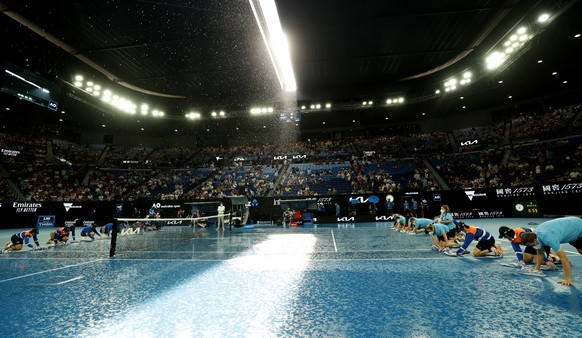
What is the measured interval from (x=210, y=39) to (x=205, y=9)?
10.8 ft

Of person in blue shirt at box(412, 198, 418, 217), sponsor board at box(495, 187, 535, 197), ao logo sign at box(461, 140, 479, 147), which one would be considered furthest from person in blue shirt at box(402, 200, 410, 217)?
ao logo sign at box(461, 140, 479, 147)

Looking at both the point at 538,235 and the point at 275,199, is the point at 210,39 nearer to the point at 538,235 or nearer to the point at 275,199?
the point at 275,199

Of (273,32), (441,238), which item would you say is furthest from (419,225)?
(273,32)

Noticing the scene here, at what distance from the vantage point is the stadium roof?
52.3 ft

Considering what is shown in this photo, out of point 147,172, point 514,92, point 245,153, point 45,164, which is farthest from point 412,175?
point 45,164

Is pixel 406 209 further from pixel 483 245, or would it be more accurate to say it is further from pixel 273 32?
pixel 273 32

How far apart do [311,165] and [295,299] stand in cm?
2819

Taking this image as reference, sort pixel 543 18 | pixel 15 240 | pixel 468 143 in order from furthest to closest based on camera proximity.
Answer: pixel 468 143
pixel 543 18
pixel 15 240

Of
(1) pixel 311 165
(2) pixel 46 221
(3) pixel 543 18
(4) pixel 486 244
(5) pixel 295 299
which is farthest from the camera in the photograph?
(1) pixel 311 165

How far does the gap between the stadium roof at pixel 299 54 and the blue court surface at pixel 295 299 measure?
1366 centimetres

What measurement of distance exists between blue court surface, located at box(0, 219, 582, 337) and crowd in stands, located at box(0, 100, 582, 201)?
18955mm

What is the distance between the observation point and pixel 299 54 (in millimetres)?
21969

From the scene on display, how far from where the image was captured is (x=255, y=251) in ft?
28.8

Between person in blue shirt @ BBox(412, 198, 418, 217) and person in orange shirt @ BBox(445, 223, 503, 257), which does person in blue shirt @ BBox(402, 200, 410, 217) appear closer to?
person in blue shirt @ BBox(412, 198, 418, 217)
